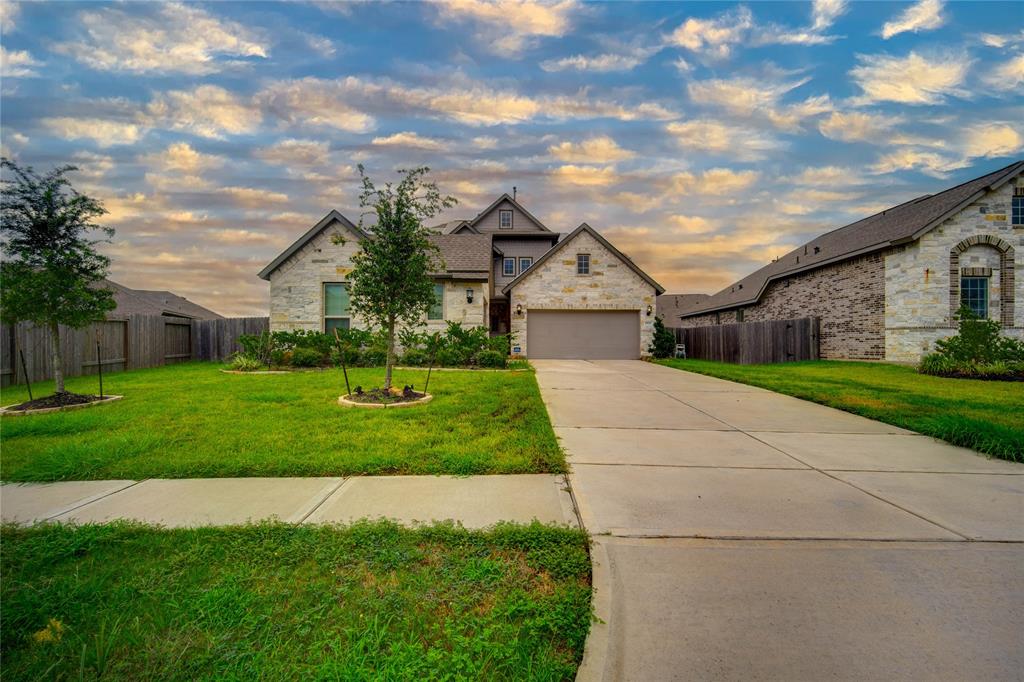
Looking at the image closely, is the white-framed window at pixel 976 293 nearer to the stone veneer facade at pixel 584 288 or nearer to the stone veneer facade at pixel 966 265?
the stone veneer facade at pixel 966 265

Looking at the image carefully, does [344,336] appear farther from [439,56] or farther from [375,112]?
[439,56]

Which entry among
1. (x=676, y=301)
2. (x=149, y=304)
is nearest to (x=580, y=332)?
(x=149, y=304)

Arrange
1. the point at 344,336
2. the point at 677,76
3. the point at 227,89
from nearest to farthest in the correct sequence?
the point at 227,89, the point at 677,76, the point at 344,336

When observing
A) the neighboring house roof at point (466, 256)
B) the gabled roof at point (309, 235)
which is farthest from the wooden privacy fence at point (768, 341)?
the gabled roof at point (309, 235)

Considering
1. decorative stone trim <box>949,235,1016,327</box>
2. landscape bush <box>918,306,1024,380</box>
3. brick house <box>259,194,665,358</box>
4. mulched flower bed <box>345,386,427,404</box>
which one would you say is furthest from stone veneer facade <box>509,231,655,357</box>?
mulched flower bed <box>345,386,427,404</box>

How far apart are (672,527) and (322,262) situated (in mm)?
17396

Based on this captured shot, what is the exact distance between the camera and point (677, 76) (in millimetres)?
10414

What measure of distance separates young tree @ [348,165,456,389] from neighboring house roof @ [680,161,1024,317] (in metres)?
16.6

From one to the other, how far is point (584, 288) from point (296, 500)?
18.4 metres

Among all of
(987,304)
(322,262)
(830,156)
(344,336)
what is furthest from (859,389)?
(322,262)

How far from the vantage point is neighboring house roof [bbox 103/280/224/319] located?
1920 cm

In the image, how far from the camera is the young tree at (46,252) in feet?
24.2

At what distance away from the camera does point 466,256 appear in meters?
20.3

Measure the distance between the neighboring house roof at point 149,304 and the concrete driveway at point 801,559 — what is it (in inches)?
406
